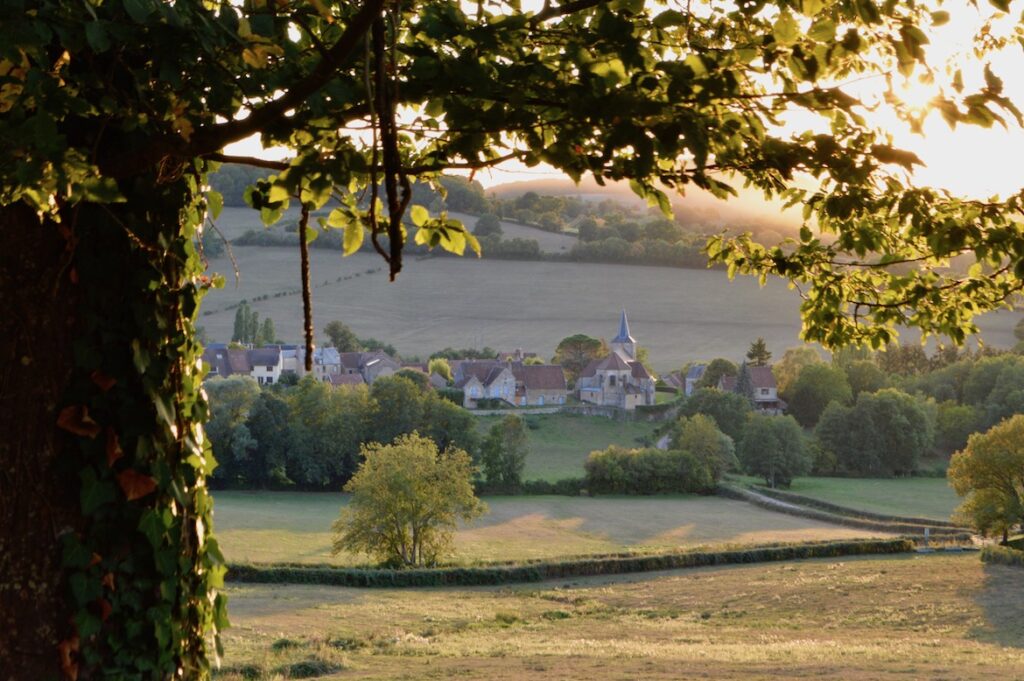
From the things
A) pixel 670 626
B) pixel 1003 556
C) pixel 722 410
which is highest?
pixel 722 410

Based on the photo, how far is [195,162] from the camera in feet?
16.2

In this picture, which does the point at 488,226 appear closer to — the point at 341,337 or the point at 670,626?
the point at 341,337

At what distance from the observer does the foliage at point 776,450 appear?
73.9m

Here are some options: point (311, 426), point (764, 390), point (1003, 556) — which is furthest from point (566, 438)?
point (1003, 556)

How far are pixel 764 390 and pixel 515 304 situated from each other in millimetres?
26177

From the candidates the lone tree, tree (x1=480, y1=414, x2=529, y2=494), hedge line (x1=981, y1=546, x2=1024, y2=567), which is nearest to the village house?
tree (x1=480, y1=414, x2=529, y2=494)

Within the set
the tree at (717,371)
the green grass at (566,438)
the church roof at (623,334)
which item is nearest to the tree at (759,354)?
the tree at (717,371)

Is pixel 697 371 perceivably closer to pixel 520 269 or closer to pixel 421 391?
pixel 520 269

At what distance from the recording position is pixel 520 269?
355 feet

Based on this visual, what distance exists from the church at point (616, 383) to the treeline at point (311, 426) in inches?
978

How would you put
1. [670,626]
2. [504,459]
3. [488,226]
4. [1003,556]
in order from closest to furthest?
[670,626] < [1003,556] < [504,459] < [488,226]

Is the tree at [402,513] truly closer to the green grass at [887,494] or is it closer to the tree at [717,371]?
the green grass at [887,494]

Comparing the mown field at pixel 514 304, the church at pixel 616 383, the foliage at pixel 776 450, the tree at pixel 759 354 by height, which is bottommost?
the foliage at pixel 776 450

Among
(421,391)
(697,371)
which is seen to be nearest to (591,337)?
(697,371)
